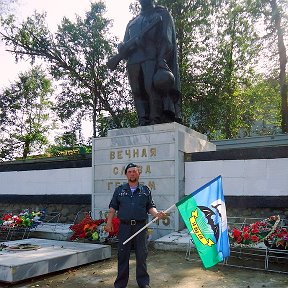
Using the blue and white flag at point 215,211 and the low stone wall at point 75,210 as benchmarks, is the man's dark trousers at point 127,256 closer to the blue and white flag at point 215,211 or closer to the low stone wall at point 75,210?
the blue and white flag at point 215,211

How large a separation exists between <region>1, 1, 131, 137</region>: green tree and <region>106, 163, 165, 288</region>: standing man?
16312 millimetres

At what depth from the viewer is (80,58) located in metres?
21.2

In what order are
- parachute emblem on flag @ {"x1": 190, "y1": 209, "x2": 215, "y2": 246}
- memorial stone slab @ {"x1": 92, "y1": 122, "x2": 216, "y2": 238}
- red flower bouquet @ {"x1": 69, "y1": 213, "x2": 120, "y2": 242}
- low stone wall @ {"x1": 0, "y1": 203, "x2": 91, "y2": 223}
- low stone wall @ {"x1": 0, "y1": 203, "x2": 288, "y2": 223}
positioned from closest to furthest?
parachute emblem on flag @ {"x1": 190, "y1": 209, "x2": 215, "y2": 246}, low stone wall @ {"x1": 0, "y1": 203, "x2": 288, "y2": 223}, red flower bouquet @ {"x1": 69, "y1": 213, "x2": 120, "y2": 242}, memorial stone slab @ {"x1": 92, "y1": 122, "x2": 216, "y2": 238}, low stone wall @ {"x1": 0, "y1": 203, "x2": 91, "y2": 223}

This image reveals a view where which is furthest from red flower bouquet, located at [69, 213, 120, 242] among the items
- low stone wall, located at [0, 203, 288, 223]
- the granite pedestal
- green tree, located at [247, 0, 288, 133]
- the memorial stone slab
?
green tree, located at [247, 0, 288, 133]

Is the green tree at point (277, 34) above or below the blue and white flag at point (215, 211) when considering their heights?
above

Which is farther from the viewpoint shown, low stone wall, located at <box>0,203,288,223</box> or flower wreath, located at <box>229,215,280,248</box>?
low stone wall, located at <box>0,203,288,223</box>

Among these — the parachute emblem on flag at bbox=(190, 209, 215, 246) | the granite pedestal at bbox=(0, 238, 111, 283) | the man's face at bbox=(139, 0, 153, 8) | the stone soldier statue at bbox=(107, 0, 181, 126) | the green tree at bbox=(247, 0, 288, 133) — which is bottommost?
the granite pedestal at bbox=(0, 238, 111, 283)

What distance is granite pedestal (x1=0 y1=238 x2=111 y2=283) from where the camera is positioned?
459 cm

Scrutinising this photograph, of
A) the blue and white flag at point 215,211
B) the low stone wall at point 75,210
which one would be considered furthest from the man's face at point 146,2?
the blue and white flag at point 215,211

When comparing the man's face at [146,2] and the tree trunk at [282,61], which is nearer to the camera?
the man's face at [146,2]

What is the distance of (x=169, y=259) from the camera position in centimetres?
590

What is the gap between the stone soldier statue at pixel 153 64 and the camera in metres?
8.30

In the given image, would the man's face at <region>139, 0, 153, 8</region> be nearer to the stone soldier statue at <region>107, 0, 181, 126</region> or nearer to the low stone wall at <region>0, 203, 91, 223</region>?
the stone soldier statue at <region>107, 0, 181, 126</region>

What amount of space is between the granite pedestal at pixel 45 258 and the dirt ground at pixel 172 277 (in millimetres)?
102
